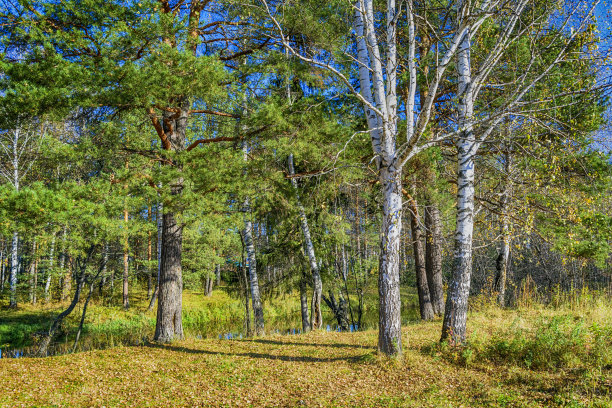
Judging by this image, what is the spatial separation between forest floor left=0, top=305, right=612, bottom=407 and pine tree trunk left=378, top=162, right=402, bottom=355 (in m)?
0.30

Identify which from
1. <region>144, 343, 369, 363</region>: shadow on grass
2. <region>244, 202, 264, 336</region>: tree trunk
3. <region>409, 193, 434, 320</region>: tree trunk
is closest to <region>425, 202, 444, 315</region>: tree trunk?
<region>409, 193, 434, 320</region>: tree trunk

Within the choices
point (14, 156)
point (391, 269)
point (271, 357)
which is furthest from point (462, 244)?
point (14, 156)

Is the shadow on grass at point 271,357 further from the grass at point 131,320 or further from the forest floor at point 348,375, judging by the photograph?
the grass at point 131,320

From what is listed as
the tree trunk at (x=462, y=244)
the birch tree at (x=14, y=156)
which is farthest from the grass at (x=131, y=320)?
the tree trunk at (x=462, y=244)

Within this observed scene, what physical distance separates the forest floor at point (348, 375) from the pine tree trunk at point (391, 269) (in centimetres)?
30

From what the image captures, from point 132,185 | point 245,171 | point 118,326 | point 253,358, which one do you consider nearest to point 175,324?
point 253,358

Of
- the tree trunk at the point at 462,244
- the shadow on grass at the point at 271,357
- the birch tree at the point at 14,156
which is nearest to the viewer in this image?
the tree trunk at the point at 462,244

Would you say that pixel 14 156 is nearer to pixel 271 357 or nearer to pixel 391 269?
pixel 271 357

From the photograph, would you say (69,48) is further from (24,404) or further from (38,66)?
(24,404)

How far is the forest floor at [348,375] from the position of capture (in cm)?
383

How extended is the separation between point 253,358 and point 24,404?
296 cm

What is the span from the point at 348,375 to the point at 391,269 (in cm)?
158

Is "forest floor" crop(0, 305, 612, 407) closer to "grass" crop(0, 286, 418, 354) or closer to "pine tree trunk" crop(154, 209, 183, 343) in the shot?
"pine tree trunk" crop(154, 209, 183, 343)

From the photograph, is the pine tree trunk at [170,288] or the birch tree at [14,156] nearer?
the pine tree trunk at [170,288]
